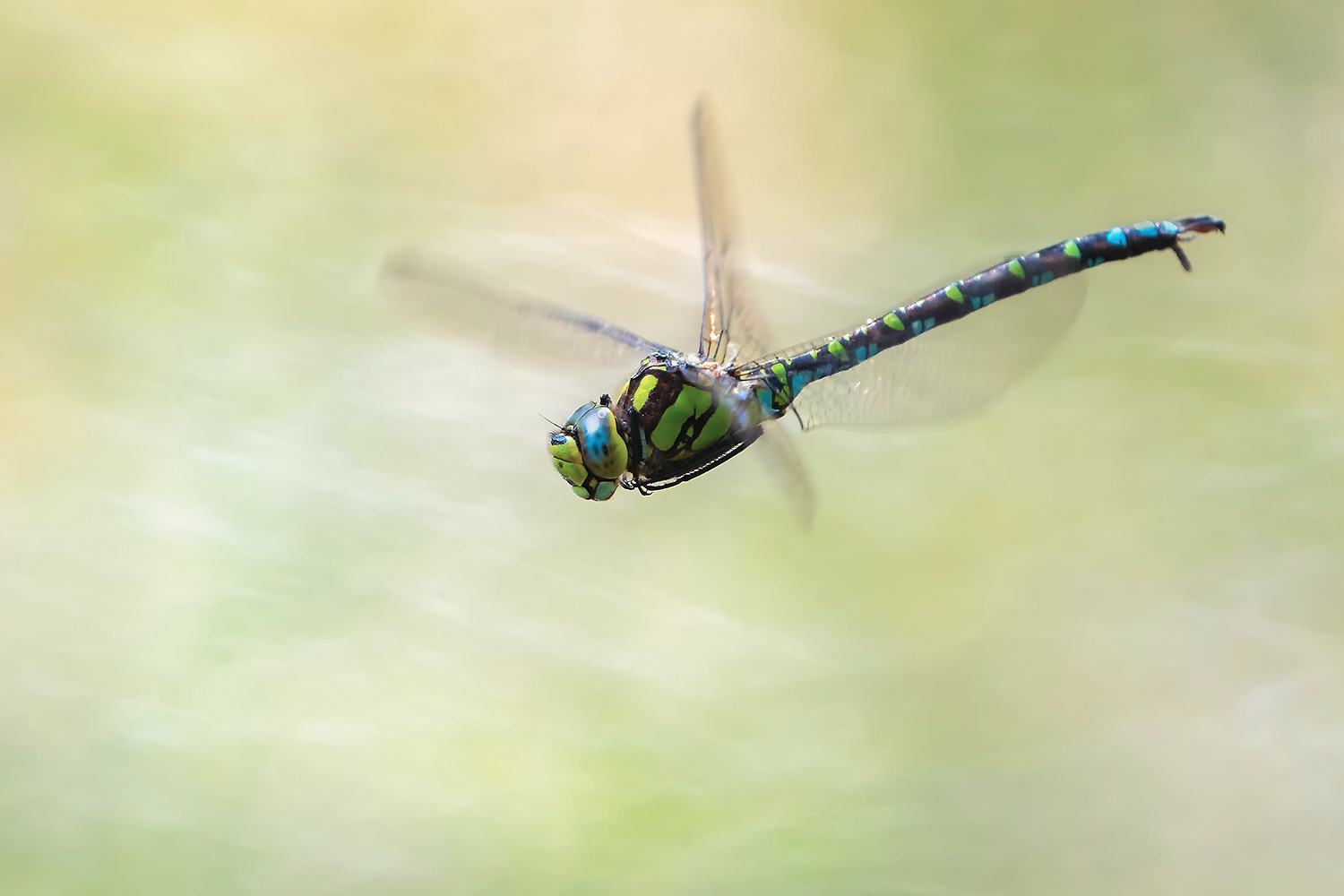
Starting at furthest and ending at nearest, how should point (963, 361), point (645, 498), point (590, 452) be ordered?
point (645, 498) → point (963, 361) → point (590, 452)

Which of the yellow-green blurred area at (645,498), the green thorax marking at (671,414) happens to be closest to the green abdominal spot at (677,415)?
the green thorax marking at (671,414)

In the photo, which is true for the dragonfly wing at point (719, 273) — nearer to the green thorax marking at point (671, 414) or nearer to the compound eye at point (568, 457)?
the green thorax marking at point (671, 414)

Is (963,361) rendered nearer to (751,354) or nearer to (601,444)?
(751,354)

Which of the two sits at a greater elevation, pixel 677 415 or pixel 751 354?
pixel 751 354

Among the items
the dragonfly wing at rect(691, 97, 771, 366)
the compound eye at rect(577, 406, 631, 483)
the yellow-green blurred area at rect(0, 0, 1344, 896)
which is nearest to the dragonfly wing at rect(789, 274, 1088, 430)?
the dragonfly wing at rect(691, 97, 771, 366)

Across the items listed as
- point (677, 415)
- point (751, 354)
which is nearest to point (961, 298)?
point (751, 354)

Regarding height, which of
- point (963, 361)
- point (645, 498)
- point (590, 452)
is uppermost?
point (645, 498)
